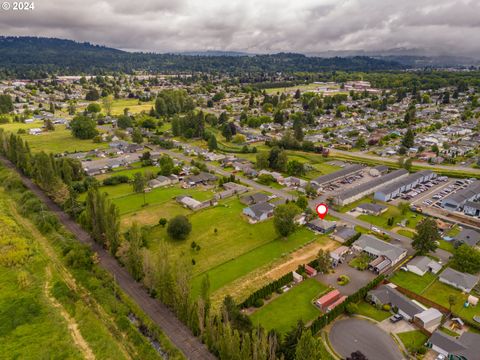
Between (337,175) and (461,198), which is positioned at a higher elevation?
(337,175)

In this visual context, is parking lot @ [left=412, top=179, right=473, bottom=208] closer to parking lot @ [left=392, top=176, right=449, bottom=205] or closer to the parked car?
parking lot @ [left=392, top=176, right=449, bottom=205]

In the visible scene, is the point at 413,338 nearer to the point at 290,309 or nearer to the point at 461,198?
the point at 290,309


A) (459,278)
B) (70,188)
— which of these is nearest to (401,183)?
(459,278)

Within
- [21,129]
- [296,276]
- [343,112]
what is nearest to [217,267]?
[296,276]

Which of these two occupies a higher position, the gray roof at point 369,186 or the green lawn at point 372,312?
the gray roof at point 369,186

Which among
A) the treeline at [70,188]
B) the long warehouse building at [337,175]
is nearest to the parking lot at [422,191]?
the long warehouse building at [337,175]

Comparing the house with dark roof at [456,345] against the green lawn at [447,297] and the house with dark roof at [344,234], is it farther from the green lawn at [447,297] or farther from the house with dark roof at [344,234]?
the house with dark roof at [344,234]
